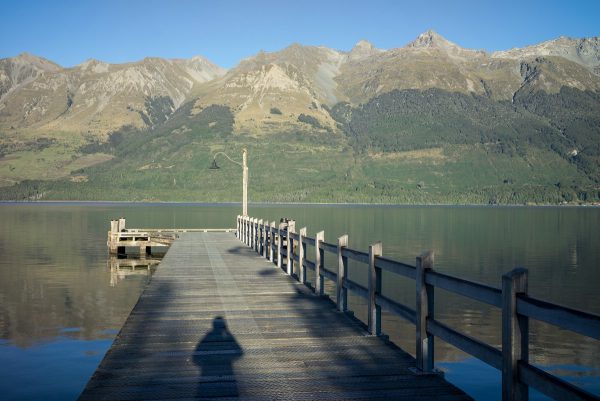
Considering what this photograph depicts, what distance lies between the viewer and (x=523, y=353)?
6.53 meters

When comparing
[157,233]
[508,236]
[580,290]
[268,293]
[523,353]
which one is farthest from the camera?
[508,236]

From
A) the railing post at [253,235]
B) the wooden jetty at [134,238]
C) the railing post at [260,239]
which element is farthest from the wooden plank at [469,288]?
the wooden jetty at [134,238]

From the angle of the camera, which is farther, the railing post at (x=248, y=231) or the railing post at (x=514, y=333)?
the railing post at (x=248, y=231)

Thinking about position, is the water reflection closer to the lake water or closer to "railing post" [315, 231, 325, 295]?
the lake water

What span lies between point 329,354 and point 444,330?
6.08ft

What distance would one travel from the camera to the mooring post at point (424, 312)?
8688mm

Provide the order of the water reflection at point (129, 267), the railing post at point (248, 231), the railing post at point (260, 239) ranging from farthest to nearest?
1. the water reflection at point (129, 267)
2. the railing post at point (248, 231)
3. the railing post at point (260, 239)

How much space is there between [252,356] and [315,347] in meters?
1.02

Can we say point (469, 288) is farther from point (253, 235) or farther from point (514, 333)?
point (253, 235)

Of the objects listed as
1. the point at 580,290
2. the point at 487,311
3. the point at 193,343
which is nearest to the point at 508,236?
the point at 580,290

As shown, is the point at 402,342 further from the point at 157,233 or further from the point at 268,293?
the point at 157,233

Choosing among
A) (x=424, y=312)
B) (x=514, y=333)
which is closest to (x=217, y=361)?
(x=424, y=312)

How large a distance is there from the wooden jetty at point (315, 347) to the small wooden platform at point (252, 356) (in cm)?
2

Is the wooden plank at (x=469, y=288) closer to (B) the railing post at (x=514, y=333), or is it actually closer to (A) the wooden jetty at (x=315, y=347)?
(A) the wooden jetty at (x=315, y=347)
